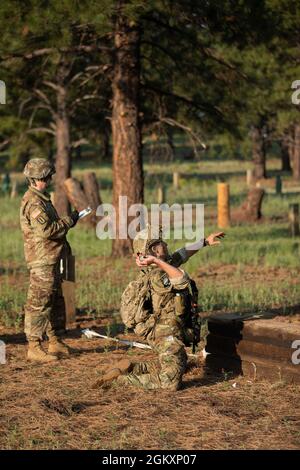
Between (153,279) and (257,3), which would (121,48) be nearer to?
(257,3)

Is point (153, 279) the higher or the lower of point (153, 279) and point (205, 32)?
the lower

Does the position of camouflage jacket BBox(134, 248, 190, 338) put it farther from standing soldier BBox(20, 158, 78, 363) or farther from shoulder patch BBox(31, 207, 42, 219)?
shoulder patch BBox(31, 207, 42, 219)

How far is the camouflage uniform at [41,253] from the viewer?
29.1ft

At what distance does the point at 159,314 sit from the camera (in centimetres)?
788

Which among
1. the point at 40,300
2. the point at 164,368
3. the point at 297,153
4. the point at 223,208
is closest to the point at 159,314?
the point at 164,368

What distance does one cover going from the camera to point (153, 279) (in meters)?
7.85

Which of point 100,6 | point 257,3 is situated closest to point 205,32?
point 257,3

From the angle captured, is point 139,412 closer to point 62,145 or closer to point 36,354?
point 36,354

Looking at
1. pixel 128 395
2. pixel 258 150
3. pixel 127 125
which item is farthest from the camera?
pixel 258 150

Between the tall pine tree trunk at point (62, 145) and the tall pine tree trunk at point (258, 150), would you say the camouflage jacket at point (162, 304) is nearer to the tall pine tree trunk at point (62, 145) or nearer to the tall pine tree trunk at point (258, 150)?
the tall pine tree trunk at point (62, 145)

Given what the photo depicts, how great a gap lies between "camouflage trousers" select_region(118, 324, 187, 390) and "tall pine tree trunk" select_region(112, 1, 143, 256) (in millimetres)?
8934

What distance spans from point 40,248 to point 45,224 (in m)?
0.25

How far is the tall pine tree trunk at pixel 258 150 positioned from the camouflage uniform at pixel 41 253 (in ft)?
104

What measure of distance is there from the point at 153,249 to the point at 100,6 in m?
6.93
